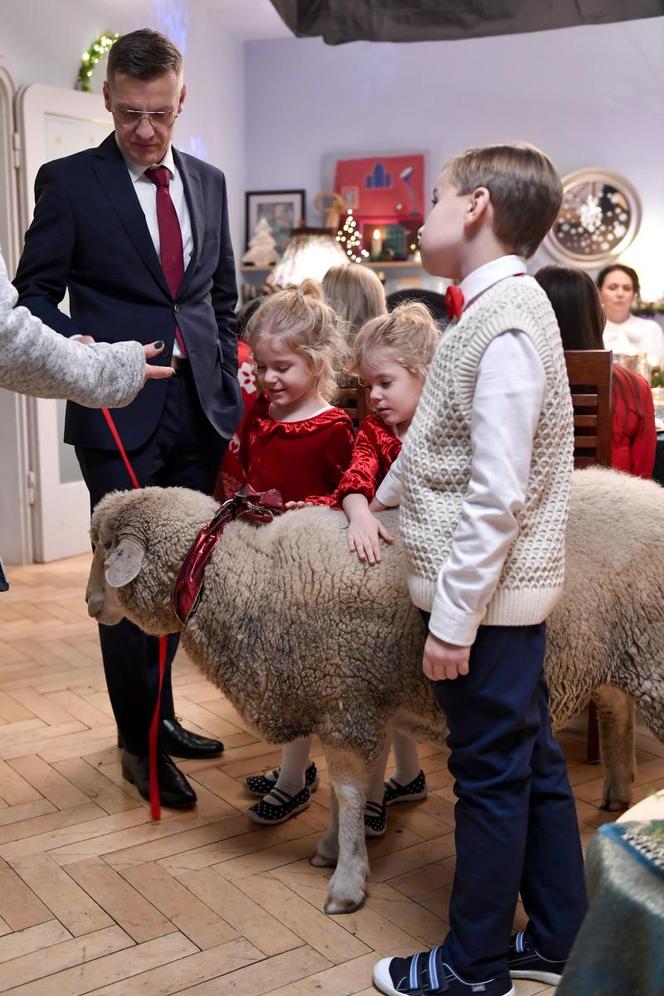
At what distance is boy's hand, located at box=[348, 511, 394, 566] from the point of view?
A: 2074mm

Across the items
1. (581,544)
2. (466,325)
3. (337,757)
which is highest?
(466,325)

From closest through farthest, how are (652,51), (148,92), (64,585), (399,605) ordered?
1. (399,605)
2. (148,92)
3. (64,585)
4. (652,51)

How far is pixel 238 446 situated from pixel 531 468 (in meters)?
1.29

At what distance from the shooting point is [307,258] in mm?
5340

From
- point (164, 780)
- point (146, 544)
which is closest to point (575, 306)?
point (146, 544)

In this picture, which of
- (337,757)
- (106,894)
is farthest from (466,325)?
(106,894)

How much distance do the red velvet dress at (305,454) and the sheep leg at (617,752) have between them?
868 millimetres

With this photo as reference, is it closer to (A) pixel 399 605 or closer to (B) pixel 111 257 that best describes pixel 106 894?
(A) pixel 399 605

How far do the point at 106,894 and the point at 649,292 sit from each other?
6091 millimetres

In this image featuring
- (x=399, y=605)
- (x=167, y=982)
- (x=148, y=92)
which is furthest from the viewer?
(x=148, y=92)

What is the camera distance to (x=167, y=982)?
74.8 inches

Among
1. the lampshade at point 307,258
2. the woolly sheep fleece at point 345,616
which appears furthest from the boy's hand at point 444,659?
the lampshade at point 307,258

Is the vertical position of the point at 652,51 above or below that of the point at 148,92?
above

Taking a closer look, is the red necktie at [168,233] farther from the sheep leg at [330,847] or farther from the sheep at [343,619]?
the sheep leg at [330,847]
